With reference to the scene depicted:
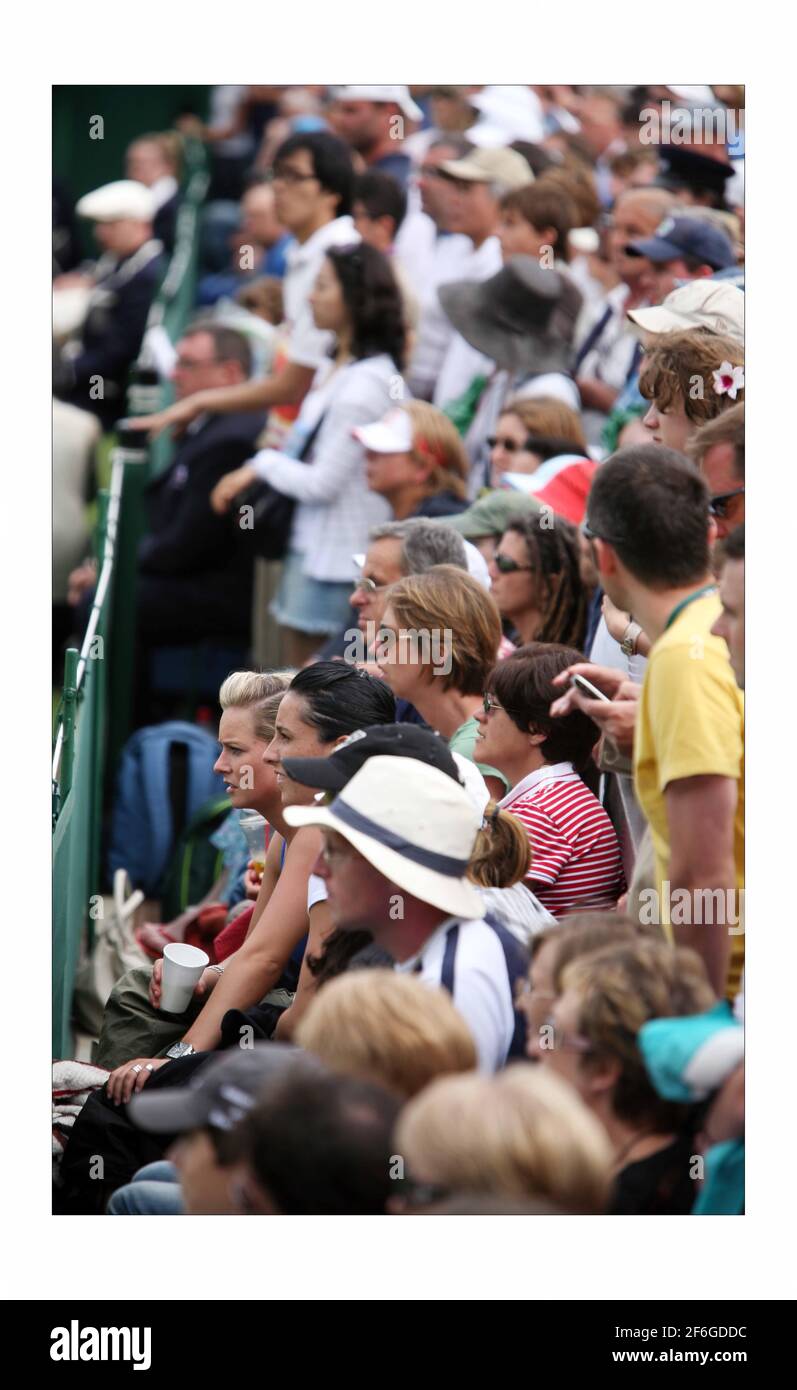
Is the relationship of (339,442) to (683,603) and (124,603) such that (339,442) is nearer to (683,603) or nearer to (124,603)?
(124,603)

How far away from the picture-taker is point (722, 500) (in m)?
A: 3.86

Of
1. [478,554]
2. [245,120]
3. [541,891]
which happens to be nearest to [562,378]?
[478,554]

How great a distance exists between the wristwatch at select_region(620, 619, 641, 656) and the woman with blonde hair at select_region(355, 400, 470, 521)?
6.40 ft

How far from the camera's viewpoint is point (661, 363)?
14.0 ft

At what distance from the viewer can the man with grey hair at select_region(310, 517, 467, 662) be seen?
4.98m

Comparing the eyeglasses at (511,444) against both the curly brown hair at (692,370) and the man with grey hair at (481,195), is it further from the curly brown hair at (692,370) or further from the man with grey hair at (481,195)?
the curly brown hair at (692,370)

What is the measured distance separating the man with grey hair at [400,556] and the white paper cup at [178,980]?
1055mm

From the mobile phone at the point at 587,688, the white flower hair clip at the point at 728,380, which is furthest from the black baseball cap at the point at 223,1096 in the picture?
the white flower hair clip at the point at 728,380

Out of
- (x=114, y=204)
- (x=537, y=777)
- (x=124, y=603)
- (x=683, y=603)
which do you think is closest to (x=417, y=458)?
(x=124, y=603)

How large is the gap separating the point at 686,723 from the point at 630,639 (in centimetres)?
92

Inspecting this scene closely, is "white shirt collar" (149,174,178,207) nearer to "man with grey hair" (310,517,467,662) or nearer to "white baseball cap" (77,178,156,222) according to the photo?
"white baseball cap" (77,178,156,222)

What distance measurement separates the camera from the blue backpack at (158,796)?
6328mm

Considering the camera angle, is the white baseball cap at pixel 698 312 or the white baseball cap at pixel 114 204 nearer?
the white baseball cap at pixel 698 312
